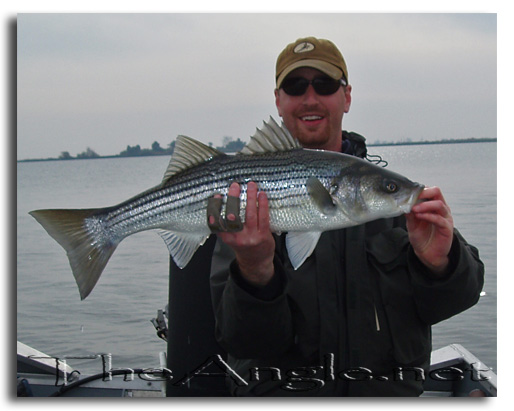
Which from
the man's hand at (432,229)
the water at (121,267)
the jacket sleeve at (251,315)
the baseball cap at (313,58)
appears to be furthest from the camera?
the water at (121,267)

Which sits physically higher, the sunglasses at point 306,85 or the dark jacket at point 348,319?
the sunglasses at point 306,85

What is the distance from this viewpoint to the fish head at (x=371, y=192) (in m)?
2.05

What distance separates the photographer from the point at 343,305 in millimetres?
2422

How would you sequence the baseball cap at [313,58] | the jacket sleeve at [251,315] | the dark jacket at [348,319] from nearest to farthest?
the jacket sleeve at [251,315] < the dark jacket at [348,319] < the baseball cap at [313,58]

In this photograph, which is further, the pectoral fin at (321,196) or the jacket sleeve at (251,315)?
the jacket sleeve at (251,315)

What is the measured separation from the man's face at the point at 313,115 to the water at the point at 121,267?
0.54m

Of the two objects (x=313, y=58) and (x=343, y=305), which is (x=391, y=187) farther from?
(x=313, y=58)

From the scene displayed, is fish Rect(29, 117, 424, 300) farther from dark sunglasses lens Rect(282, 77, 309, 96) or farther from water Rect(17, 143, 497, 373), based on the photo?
water Rect(17, 143, 497, 373)

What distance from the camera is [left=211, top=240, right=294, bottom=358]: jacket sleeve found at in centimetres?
220

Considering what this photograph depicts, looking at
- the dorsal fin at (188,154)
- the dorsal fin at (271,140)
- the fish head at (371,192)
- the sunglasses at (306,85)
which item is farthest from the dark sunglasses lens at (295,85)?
the fish head at (371,192)

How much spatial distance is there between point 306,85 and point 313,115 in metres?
0.15

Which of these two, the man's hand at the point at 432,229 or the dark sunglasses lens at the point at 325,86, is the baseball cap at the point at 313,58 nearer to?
the dark sunglasses lens at the point at 325,86
